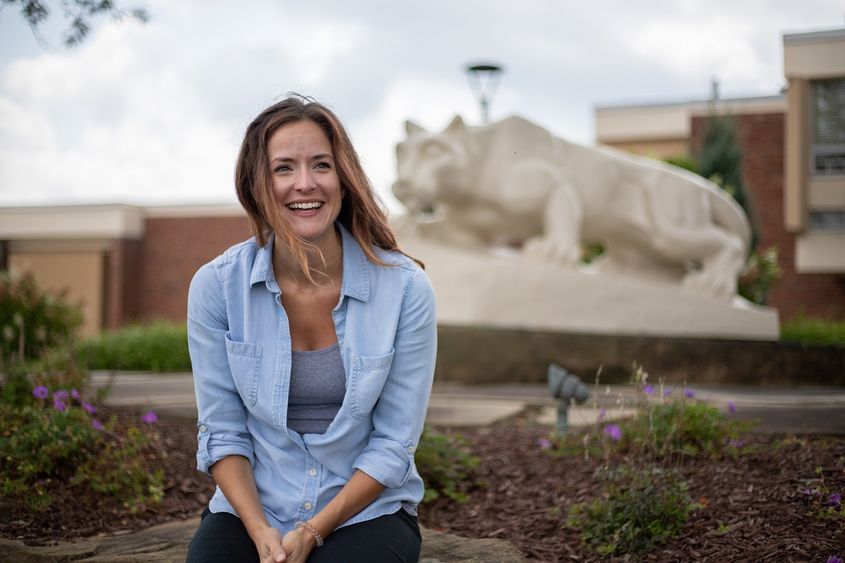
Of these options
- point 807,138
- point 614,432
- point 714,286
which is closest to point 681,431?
point 614,432

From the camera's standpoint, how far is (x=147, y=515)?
3.16m

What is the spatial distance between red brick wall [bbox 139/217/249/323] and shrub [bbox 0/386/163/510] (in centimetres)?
1712

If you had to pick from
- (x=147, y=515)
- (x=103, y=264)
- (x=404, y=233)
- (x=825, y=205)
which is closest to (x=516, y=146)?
(x=404, y=233)

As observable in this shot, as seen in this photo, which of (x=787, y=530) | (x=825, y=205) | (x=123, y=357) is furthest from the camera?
(x=825, y=205)

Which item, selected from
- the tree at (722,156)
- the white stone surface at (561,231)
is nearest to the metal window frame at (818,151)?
the tree at (722,156)

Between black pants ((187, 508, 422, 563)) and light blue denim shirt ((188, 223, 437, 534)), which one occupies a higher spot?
light blue denim shirt ((188, 223, 437, 534))

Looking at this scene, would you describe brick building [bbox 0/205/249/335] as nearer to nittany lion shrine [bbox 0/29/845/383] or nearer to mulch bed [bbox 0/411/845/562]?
nittany lion shrine [bbox 0/29/845/383]

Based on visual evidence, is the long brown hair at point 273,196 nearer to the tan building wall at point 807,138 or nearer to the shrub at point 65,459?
the shrub at point 65,459

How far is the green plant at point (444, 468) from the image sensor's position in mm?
3338

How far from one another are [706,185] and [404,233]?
9.03ft

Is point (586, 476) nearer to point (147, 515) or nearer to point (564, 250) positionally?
point (147, 515)

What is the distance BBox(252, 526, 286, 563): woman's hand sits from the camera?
1.89m

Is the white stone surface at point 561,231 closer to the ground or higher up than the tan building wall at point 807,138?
closer to the ground

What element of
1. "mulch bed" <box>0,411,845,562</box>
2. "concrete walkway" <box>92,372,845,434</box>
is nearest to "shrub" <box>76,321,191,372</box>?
"concrete walkway" <box>92,372,845,434</box>
